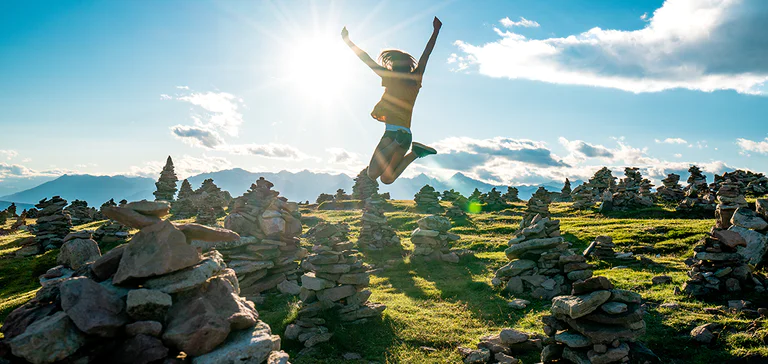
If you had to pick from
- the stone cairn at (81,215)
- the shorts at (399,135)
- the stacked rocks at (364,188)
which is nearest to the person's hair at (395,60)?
the shorts at (399,135)

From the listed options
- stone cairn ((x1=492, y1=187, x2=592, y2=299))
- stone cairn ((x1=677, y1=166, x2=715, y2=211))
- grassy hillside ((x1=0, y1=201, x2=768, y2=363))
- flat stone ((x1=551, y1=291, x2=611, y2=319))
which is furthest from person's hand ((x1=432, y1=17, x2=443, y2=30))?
stone cairn ((x1=677, y1=166, x2=715, y2=211))

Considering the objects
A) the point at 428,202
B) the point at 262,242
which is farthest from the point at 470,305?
the point at 428,202

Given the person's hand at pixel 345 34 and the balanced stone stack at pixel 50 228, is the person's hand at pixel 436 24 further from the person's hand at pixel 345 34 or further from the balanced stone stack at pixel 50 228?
the balanced stone stack at pixel 50 228

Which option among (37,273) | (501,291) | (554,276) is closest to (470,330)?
(501,291)

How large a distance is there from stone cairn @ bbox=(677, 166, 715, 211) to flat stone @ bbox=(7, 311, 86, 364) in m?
39.8

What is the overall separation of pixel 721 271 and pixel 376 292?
13621 millimetres

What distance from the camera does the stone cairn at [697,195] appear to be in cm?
3144

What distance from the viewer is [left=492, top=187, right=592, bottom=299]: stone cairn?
1564 centimetres

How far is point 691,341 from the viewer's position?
10.1m

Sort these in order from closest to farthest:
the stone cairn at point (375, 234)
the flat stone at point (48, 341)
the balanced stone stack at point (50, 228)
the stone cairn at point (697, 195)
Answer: the flat stone at point (48, 341) < the balanced stone stack at point (50, 228) < the stone cairn at point (375, 234) < the stone cairn at point (697, 195)

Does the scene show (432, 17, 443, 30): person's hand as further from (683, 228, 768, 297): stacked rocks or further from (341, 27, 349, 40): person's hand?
(683, 228, 768, 297): stacked rocks

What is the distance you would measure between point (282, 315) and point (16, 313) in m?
8.87

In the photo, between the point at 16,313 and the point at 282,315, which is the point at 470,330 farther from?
the point at 16,313

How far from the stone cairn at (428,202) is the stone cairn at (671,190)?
2423 cm
